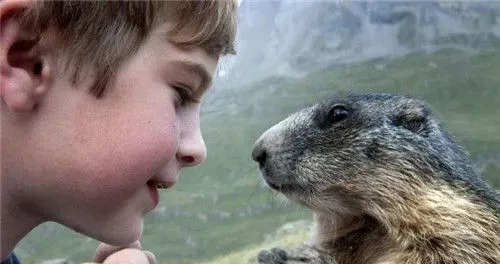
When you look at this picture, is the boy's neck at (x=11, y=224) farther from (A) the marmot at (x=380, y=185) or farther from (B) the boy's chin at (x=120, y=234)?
(A) the marmot at (x=380, y=185)

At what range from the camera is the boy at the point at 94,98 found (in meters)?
0.86

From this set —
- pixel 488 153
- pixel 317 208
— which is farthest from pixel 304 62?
pixel 317 208

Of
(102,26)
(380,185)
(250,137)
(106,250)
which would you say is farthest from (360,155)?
(102,26)

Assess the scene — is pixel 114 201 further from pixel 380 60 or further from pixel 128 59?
pixel 380 60

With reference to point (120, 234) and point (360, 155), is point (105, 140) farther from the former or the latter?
point (360, 155)

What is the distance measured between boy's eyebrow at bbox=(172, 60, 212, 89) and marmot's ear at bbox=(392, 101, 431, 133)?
0.53 meters

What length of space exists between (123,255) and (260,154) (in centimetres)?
35

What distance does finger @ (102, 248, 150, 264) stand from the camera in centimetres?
114

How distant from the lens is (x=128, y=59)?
90 centimetres

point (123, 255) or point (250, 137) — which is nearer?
point (123, 255)

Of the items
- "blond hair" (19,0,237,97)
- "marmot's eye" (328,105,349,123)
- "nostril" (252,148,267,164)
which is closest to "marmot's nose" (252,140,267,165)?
"nostril" (252,148,267,164)

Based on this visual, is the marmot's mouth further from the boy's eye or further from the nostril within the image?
the boy's eye

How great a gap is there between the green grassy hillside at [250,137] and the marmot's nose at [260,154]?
31cm

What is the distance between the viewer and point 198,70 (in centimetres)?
98
